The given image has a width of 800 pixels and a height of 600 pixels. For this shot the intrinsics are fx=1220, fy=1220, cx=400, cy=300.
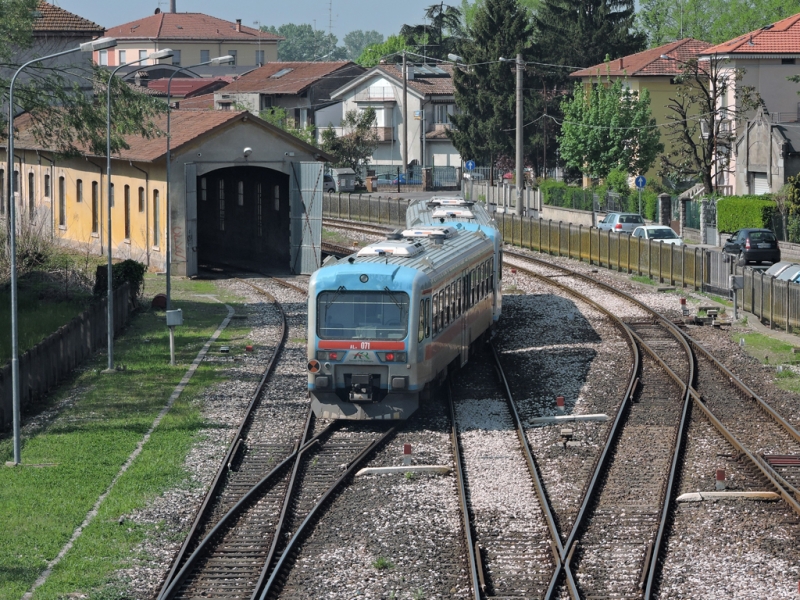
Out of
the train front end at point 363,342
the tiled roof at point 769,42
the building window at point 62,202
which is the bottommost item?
the train front end at point 363,342

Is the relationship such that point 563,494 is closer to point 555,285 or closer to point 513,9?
point 555,285

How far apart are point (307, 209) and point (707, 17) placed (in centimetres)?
8574

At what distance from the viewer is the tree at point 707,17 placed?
349 feet

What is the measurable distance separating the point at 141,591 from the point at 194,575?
2.24 ft

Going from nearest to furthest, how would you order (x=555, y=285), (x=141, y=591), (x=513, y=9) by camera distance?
(x=141, y=591) → (x=555, y=285) → (x=513, y=9)

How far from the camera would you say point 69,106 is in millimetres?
29891

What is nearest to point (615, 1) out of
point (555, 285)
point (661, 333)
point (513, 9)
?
point (513, 9)

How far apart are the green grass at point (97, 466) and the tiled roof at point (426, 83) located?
210ft

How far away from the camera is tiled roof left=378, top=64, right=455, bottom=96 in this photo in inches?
3551

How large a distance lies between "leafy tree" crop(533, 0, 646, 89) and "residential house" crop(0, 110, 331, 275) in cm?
4598

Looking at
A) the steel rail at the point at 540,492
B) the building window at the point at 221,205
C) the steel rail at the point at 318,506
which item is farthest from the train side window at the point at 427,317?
the building window at the point at 221,205

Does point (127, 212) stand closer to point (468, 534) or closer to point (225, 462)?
point (225, 462)

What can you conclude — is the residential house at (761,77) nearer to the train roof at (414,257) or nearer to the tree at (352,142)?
the tree at (352,142)

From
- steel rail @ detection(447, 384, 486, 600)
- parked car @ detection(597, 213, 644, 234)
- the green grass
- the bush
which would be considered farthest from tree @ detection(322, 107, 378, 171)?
steel rail @ detection(447, 384, 486, 600)
